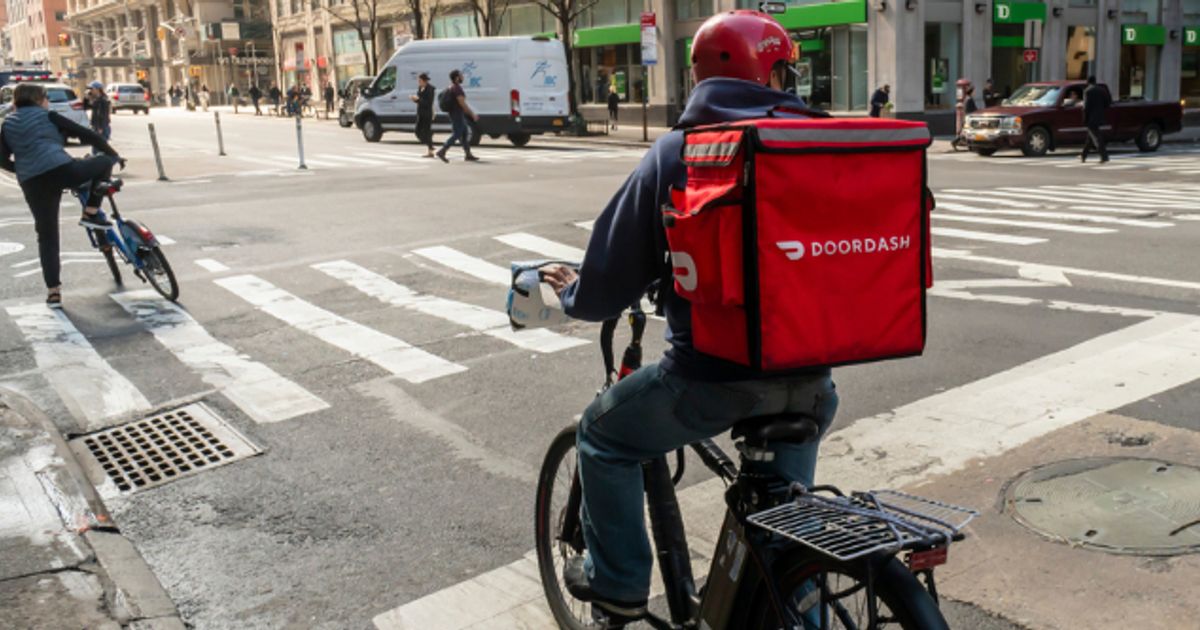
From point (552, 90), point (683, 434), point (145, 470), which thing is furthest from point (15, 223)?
point (552, 90)

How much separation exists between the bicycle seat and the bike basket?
0.61 ft

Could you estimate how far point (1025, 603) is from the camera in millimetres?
3768

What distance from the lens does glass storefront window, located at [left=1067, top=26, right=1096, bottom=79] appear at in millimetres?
36625

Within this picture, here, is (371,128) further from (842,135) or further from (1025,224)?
(842,135)

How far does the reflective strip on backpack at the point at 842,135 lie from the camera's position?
233 centimetres

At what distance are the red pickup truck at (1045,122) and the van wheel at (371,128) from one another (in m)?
17.3

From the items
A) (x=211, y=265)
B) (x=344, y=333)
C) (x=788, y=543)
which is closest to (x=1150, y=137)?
(x=211, y=265)

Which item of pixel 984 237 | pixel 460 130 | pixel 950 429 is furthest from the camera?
pixel 460 130

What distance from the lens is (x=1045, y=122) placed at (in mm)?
25484

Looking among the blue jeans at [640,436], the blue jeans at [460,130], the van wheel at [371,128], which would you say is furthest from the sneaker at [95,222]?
the van wheel at [371,128]

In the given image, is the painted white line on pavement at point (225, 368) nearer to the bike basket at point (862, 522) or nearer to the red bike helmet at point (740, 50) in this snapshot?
the red bike helmet at point (740, 50)

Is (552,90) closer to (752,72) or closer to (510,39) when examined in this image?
(510,39)

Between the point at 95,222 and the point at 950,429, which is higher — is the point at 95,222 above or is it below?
above

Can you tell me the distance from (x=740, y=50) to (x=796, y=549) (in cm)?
119
